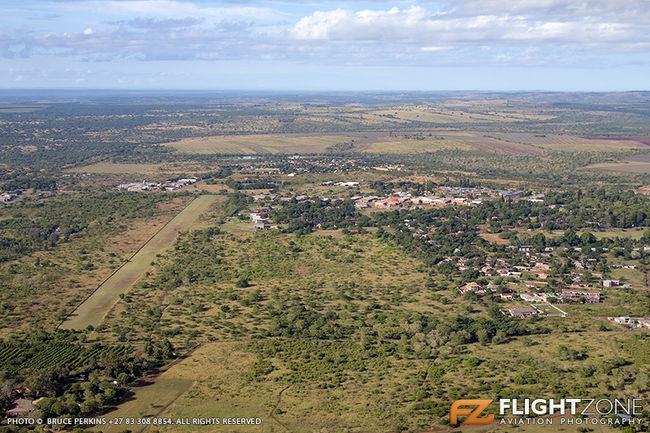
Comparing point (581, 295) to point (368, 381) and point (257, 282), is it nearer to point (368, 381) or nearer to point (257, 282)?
point (368, 381)

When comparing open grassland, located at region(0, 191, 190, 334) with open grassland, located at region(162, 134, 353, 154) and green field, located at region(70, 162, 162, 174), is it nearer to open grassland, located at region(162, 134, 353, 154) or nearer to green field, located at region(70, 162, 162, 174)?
green field, located at region(70, 162, 162, 174)

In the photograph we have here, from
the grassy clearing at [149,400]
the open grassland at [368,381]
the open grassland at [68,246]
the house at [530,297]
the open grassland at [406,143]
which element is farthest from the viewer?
the open grassland at [406,143]

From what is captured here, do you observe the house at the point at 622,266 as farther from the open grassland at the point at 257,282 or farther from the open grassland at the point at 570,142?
the open grassland at the point at 570,142

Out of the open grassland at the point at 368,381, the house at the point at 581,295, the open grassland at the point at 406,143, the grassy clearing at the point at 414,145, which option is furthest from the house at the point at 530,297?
the grassy clearing at the point at 414,145

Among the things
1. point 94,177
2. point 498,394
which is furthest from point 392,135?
point 498,394

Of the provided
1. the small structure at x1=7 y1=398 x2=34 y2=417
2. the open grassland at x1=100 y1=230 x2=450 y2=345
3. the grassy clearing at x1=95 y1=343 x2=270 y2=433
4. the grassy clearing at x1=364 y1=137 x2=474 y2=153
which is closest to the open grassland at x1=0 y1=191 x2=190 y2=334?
the open grassland at x1=100 y1=230 x2=450 y2=345

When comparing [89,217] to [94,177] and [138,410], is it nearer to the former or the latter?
[94,177]
